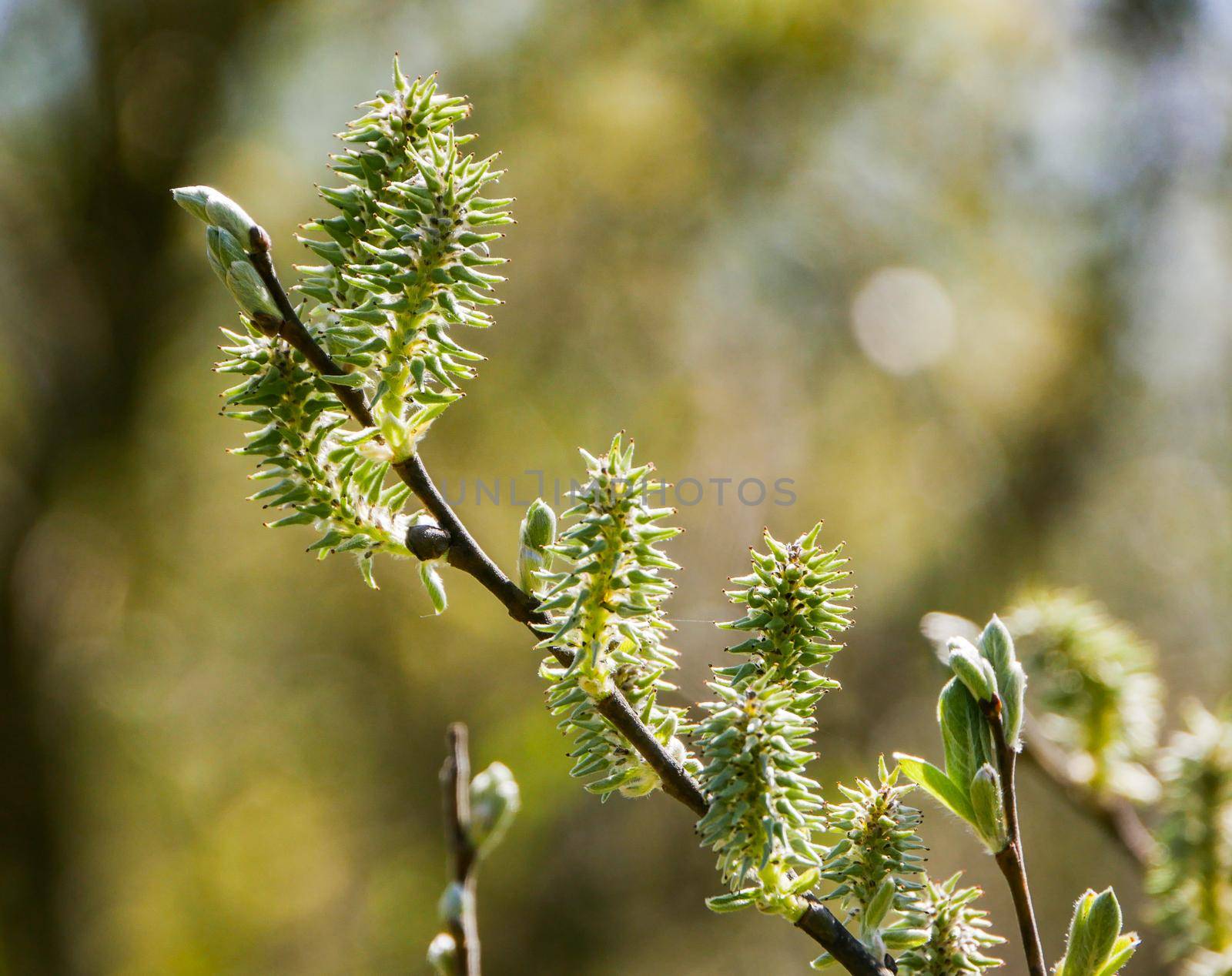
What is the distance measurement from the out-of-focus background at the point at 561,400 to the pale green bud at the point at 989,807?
2453mm

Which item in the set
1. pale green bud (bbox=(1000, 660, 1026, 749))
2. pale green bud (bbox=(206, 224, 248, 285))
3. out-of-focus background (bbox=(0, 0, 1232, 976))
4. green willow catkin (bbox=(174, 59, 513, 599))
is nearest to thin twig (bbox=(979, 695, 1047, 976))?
pale green bud (bbox=(1000, 660, 1026, 749))

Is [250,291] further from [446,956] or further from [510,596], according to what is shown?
[446,956]

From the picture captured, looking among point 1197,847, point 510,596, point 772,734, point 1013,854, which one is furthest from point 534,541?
point 1197,847

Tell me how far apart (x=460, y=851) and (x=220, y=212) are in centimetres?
28

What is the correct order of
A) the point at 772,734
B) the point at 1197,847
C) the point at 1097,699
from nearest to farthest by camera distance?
1. the point at 772,734
2. the point at 1197,847
3. the point at 1097,699

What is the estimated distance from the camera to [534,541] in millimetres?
460

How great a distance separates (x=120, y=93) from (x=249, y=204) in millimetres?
621

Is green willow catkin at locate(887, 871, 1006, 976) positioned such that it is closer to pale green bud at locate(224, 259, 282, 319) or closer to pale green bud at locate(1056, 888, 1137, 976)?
pale green bud at locate(1056, 888, 1137, 976)

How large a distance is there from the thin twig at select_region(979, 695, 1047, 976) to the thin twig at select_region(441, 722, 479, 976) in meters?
0.22

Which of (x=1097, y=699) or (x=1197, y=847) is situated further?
(x=1097, y=699)

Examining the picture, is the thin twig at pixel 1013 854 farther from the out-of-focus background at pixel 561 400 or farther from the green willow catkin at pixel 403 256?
the out-of-focus background at pixel 561 400

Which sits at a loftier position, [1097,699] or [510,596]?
[510,596]

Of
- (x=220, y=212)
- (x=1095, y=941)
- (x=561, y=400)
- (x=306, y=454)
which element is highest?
(x=561, y=400)

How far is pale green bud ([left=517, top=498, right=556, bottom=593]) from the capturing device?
45 centimetres
